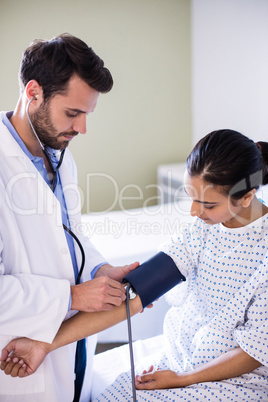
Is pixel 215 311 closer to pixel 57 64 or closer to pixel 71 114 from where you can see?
pixel 71 114

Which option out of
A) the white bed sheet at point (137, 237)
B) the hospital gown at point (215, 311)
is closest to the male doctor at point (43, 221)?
the hospital gown at point (215, 311)

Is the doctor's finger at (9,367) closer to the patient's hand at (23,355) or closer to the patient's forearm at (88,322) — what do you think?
the patient's hand at (23,355)

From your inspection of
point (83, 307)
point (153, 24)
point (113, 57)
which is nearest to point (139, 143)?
point (113, 57)

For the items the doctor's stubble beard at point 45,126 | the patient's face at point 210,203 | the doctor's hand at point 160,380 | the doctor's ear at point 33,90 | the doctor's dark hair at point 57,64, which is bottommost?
the doctor's hand at point 160,380

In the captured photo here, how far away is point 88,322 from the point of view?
1.08 metres

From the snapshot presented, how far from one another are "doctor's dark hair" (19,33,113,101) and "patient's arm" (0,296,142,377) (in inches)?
25.0

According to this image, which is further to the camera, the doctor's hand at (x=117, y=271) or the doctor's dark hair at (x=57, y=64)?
the doctor's hand at (x=117, y=271)

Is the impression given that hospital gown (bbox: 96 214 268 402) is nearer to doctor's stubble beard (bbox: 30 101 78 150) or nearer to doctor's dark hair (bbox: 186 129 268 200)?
doctor's dark hair (bbox: 186 129 268 200)

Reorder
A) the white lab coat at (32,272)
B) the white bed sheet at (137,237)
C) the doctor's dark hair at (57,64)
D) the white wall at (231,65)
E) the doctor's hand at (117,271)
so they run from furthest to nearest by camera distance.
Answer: the white wall at (231,65)
the white bed sheet at (137,237)
the doctor's hand at (117,271)
the doctor's dark hair at (57,64)
the white lab coat at (32,272)

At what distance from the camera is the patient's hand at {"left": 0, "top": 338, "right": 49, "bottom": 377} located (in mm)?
979

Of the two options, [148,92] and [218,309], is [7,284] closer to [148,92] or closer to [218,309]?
[218,309]

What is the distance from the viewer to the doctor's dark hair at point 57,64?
3.48ft

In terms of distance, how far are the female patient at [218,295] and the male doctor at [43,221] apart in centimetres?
10

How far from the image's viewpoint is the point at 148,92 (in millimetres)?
3439
